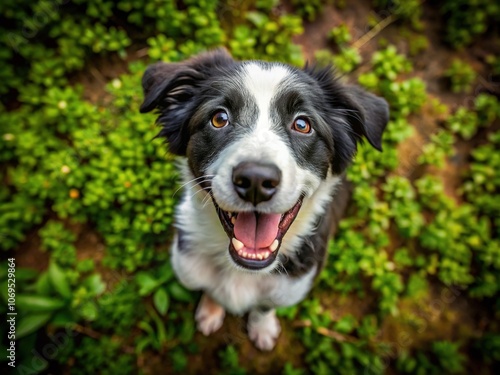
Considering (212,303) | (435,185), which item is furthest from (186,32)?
(435,185)

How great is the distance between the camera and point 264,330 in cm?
356

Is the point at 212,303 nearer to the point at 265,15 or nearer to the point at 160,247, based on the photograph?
the point at 160,247

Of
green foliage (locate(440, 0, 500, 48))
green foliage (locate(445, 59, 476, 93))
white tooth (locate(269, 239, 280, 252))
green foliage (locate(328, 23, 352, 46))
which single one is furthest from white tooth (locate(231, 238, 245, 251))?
green foliage (locate(440, 0, 500, 48))

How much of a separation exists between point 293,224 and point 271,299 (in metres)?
0.73

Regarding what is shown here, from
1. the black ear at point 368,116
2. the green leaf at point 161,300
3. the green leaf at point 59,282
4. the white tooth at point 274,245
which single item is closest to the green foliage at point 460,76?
the black ear at point 368,116

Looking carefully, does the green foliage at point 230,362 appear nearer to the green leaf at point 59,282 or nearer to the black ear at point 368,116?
the green leaf at point 59,282

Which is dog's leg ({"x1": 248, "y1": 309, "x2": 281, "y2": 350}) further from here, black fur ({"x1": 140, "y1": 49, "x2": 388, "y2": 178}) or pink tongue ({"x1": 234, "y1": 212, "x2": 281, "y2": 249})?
black fur ({"x1": 140, "y1": 49, "x2": 388, "y2": 178})

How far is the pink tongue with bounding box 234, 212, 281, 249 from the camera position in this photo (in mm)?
2199

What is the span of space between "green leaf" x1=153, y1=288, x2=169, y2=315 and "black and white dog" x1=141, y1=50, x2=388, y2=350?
2.16 ft

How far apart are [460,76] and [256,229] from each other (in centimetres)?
392

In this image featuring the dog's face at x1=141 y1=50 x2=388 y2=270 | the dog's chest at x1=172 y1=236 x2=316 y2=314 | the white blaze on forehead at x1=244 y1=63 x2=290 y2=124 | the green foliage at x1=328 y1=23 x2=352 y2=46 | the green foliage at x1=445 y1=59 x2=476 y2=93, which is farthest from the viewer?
the green foliage at x1=445 y1=59 x2=476 y2=93

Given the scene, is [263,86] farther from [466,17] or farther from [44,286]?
[466,17]

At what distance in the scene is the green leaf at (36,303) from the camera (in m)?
3.11

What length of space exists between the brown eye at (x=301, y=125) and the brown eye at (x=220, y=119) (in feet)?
1.43
